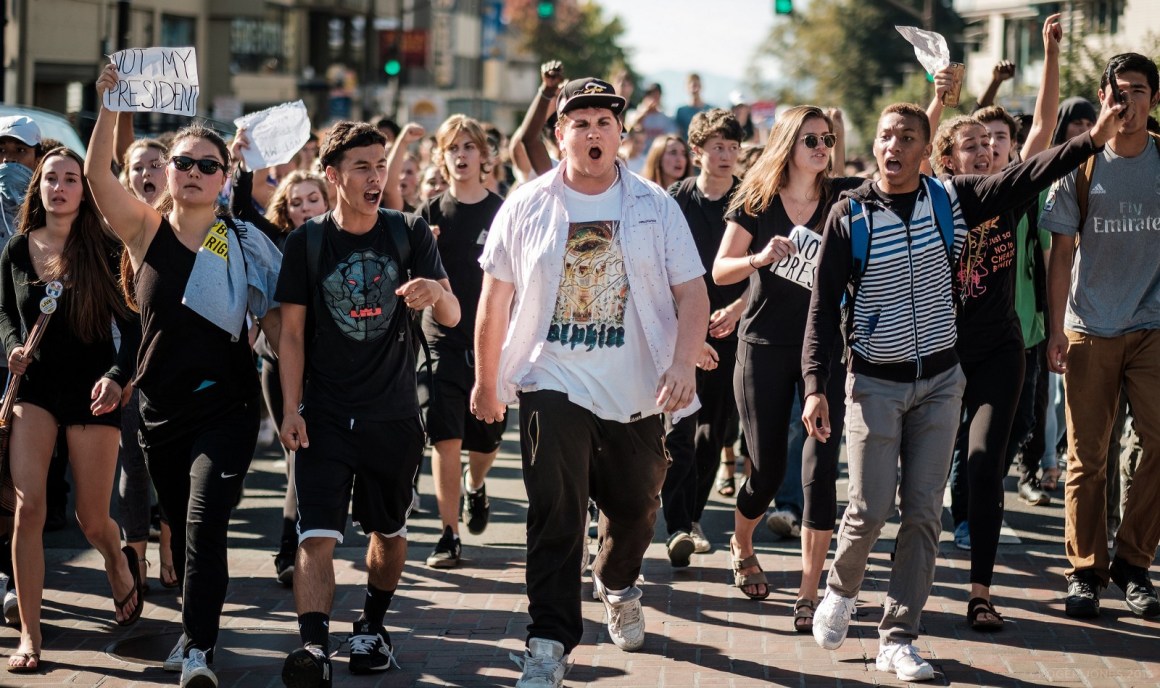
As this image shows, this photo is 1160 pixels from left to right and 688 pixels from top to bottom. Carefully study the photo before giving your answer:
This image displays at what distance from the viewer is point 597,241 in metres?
5.54

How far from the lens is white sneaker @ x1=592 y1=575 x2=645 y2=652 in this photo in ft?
20.1

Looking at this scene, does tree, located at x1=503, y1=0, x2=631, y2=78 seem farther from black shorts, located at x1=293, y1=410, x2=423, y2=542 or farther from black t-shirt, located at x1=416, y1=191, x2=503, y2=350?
black shorts, located at x1=293, y1=410, x2=423, y2=542

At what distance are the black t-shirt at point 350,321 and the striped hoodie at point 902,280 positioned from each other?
63.8 inches

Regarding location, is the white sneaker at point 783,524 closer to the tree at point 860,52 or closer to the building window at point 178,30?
the building window at point 178,30

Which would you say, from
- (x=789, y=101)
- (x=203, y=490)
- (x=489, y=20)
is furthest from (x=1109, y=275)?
(x=489, y=20)

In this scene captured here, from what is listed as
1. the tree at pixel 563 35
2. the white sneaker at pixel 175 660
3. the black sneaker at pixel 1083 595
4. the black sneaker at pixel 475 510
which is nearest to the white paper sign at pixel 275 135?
the black sneaker at pixel 475 510

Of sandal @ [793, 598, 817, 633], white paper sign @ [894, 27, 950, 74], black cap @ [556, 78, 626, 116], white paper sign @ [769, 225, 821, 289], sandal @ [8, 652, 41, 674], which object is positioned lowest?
sandal @ [8, 652, 41, 674]

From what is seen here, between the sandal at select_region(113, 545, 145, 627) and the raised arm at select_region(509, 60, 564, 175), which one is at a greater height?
the raised arm at select_region(509, 60, 564, 175)

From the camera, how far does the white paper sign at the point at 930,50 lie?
6.72 metres

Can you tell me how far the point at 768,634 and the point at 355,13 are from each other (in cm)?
5418

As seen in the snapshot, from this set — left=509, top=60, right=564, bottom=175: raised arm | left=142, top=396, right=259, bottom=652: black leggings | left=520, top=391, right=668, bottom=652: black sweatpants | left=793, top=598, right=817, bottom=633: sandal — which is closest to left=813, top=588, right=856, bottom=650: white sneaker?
left=793, top=598, right=817, bottom=633: sandal

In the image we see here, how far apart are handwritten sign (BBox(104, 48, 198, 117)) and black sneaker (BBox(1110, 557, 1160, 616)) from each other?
4.62m

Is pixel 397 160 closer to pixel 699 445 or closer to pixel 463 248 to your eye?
pixel 463 248

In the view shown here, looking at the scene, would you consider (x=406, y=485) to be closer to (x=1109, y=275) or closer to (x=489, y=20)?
(x=1109, y=275)
